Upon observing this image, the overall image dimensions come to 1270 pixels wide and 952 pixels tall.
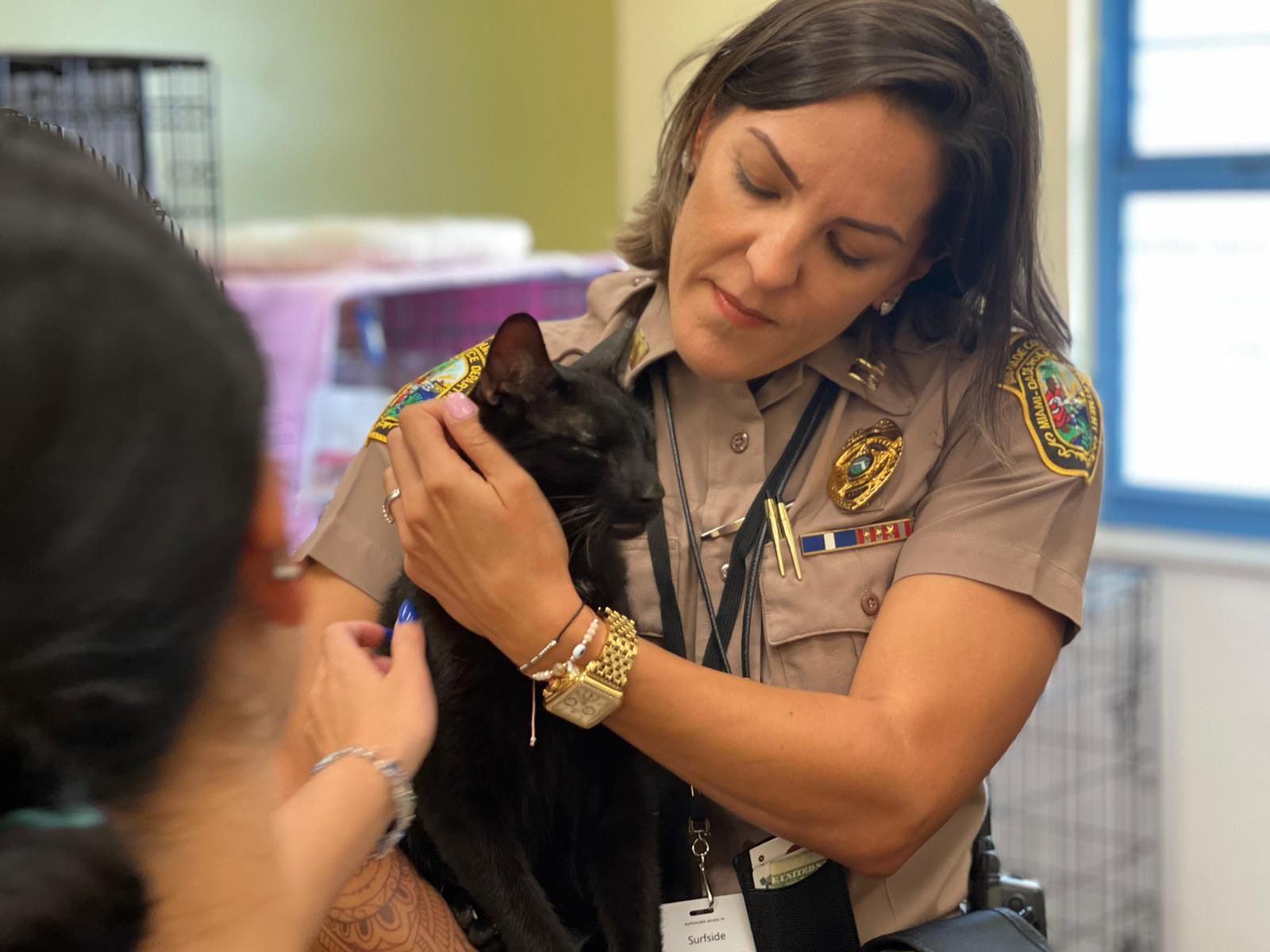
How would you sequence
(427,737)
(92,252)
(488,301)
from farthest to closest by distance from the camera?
1. (488,301)
2. (427,737)
3. (92,252)

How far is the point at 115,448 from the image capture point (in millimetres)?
396

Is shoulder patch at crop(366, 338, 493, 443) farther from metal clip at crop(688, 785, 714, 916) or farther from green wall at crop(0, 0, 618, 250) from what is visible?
green wall at crop(0, 0, 618, 250)

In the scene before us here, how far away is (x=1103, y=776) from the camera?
2920 mm

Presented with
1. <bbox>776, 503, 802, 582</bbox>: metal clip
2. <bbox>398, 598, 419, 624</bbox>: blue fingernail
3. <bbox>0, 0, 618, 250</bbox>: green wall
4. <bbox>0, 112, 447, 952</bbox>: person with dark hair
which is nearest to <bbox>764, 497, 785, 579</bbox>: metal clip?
<bbox>776, 503, 802, 582</bbox>: metal clip

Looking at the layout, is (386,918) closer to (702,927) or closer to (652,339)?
(702,927)

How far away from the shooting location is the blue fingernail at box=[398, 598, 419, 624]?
109cm

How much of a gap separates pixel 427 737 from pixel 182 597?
466 mm

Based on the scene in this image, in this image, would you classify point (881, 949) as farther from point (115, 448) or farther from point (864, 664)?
point (115, 448)

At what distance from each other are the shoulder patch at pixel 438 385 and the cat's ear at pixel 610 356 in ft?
0.34

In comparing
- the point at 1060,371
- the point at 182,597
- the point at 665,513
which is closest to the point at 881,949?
Answer: the point at 665,513

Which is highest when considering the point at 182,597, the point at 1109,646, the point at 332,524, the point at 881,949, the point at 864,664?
the point at 182,597

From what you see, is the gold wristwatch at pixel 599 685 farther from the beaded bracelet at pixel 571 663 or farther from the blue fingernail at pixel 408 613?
the blue fingernail at pixel 408 613

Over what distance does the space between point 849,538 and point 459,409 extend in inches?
15.7

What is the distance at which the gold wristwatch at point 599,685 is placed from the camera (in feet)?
3.25
